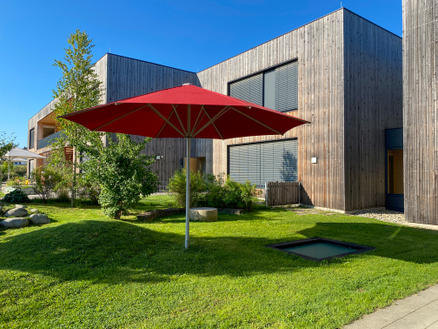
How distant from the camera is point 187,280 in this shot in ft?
11.2

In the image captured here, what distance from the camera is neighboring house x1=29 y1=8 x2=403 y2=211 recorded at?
Answer: 34.6 feet

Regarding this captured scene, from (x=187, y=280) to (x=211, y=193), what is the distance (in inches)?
263

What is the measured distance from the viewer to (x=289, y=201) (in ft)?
38.0

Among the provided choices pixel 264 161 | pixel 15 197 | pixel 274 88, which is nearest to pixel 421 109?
pixel 274 88

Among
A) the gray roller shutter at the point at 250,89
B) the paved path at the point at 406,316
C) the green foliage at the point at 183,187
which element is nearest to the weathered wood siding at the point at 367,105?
the gray roller shutter at the point at 250,89

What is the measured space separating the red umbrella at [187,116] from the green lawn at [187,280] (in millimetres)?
1002

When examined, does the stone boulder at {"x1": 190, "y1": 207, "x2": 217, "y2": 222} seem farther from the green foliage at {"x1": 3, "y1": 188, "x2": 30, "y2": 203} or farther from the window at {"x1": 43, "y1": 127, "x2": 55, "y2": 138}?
the window at {"x1": 43, "y1": 127, "x2": 55, "y2": 138}

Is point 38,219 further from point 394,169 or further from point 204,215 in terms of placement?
point 394,169

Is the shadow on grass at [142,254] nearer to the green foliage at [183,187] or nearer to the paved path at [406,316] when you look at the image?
the paved path at [406,316]

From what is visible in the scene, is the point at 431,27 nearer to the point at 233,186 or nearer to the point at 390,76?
the point at 390,76

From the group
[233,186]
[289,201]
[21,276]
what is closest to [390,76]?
[289,201]

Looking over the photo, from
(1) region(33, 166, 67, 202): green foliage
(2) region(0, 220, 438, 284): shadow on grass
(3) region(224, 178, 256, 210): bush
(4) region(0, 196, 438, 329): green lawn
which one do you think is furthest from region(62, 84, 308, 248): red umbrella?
(1) region(33, 166, 67, 202): green foliage

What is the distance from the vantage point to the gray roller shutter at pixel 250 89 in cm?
1439

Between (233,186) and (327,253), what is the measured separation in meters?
5.31
